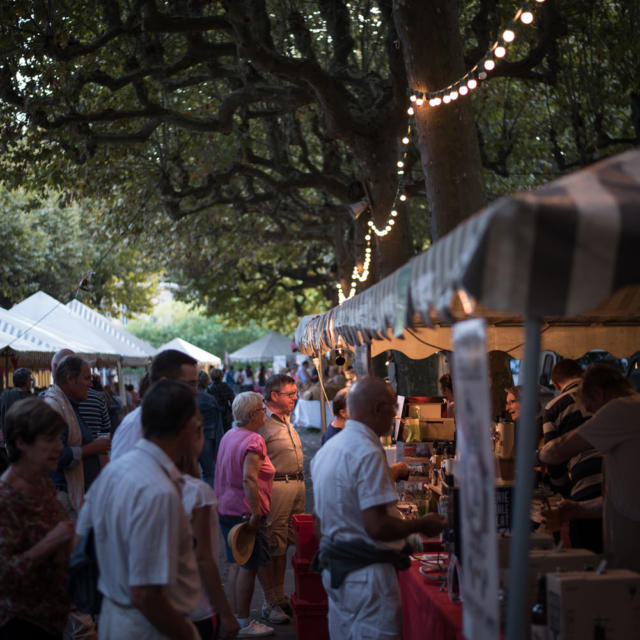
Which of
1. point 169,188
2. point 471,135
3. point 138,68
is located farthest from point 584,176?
point 169,188

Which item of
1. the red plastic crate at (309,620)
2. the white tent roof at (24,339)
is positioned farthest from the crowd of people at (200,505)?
the white tent roof at (24,339)

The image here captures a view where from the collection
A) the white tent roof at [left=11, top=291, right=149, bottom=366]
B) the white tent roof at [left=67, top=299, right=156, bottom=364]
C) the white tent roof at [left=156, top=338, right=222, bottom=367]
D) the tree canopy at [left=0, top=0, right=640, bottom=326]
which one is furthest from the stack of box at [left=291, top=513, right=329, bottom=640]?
the white tent roof at [left=156, top=338, right=222, bottom=367]

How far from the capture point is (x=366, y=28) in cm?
1745

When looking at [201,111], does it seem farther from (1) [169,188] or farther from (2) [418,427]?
(2) [418,427]

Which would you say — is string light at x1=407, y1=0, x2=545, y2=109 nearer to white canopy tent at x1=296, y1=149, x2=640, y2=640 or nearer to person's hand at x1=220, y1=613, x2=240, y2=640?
white canopy tent at x1=296, y1=149, x2=640, y2=640

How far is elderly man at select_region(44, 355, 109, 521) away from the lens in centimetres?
669

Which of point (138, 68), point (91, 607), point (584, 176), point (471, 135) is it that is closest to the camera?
point (584, 176)

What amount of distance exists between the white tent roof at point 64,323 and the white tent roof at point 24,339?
270 mm

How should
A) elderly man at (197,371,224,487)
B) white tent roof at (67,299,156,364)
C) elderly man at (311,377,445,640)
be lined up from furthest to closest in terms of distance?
white tent roof at (67,299,156,364) < elderly man at (197,371,224,487) < elderly man at (311,377,445,640)

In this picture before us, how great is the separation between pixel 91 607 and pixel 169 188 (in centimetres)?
1654

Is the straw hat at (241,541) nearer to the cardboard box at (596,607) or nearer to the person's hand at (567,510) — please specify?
the person's hand at (567,510)

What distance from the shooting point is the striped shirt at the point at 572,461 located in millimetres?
6419

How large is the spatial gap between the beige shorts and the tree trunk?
118 inches

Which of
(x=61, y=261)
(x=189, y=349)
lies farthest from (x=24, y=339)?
(x=61, y=261)
